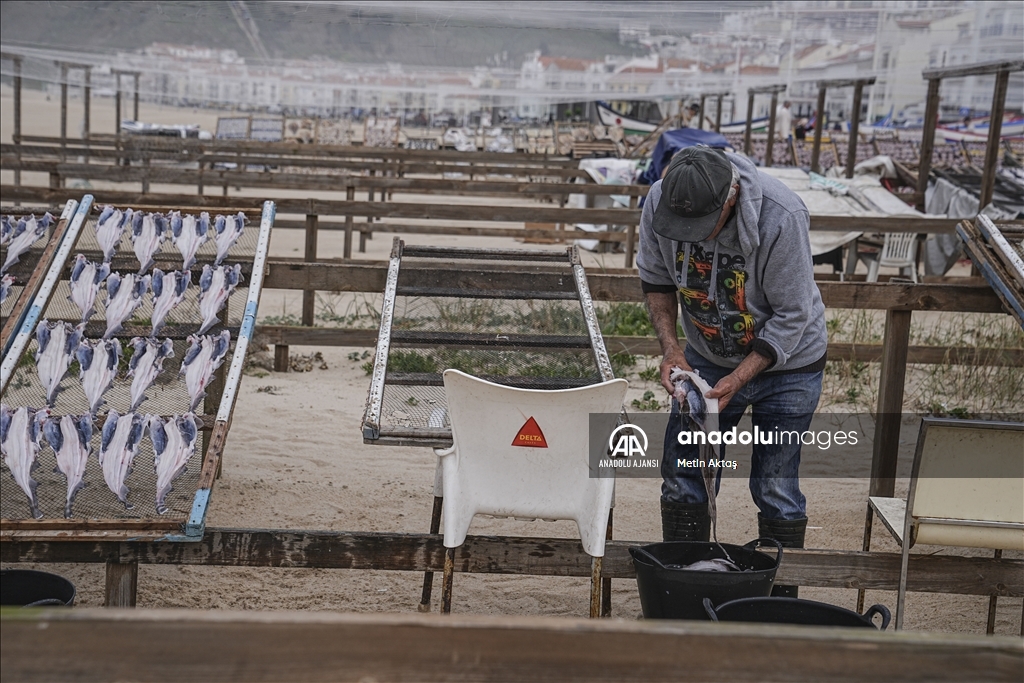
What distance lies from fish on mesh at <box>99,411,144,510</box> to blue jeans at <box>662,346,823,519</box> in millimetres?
1884

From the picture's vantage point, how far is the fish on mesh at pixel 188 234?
4.22m

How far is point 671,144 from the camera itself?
1178 cm

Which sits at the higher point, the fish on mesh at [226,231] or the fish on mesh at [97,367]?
the fish on mesh at [226,231]

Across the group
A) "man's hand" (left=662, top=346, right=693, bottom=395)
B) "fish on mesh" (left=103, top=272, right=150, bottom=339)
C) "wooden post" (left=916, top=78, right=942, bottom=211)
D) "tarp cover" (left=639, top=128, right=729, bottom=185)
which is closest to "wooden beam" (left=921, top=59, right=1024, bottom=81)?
"wooden post" (left=916, top=78, right=942, bottom=211)

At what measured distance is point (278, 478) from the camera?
529 centimetres

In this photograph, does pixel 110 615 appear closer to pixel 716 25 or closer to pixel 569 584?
pixel 569 584

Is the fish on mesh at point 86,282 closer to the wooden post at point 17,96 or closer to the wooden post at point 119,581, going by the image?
the wooden post at point 119,581

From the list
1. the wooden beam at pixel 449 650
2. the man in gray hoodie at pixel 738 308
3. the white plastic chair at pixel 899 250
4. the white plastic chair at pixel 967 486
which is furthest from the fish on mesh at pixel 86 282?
the white plastic chair at pixel 899 250

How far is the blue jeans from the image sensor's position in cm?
347

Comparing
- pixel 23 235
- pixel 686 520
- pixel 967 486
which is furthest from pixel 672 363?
pixel 23 235

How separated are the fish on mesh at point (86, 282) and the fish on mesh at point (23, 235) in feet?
1.16

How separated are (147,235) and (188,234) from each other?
18cm

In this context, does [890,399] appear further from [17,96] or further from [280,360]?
[17,96]

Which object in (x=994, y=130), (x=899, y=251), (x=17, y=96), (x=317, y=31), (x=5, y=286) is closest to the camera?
(x=5, y=286)
